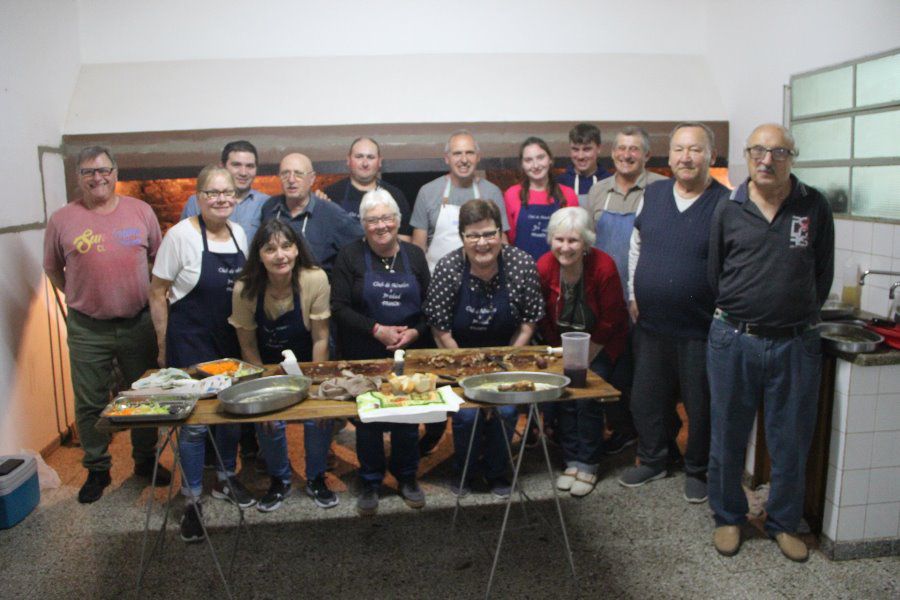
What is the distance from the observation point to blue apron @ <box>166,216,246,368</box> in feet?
10.3

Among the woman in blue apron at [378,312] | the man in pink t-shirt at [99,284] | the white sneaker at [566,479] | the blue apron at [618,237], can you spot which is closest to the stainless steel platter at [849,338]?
the blue apron at [618,237]

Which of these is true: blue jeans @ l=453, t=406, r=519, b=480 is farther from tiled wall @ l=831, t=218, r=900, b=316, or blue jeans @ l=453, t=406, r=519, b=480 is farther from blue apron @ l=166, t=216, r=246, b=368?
tiled wall @ l=831, t=218, r=900, b=316

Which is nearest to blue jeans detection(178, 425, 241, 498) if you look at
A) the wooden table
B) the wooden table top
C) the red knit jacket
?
the wooden table

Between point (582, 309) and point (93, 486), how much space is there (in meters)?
2.43

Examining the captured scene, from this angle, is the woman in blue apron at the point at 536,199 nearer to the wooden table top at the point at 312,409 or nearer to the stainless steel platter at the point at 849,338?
the wooden table top at the point at 312,409

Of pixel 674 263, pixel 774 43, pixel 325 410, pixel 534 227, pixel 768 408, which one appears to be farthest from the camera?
pixel 774 43

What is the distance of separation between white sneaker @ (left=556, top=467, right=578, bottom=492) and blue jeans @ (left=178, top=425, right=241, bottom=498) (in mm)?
1484

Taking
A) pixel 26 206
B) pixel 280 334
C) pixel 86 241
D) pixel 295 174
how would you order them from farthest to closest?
pixel 26 206, pixel 295 174, pixel 86 241, pixel 280 334

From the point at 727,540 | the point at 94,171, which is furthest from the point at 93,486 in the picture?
the point at 727,540

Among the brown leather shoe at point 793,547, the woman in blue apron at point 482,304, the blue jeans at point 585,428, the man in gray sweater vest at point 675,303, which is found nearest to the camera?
the brown leather shoe at point 793,547

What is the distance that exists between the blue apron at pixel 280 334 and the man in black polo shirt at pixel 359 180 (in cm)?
86

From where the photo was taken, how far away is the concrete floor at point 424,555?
2.64 meters

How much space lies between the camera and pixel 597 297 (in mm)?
3311

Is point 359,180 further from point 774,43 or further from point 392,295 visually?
point 774,43
